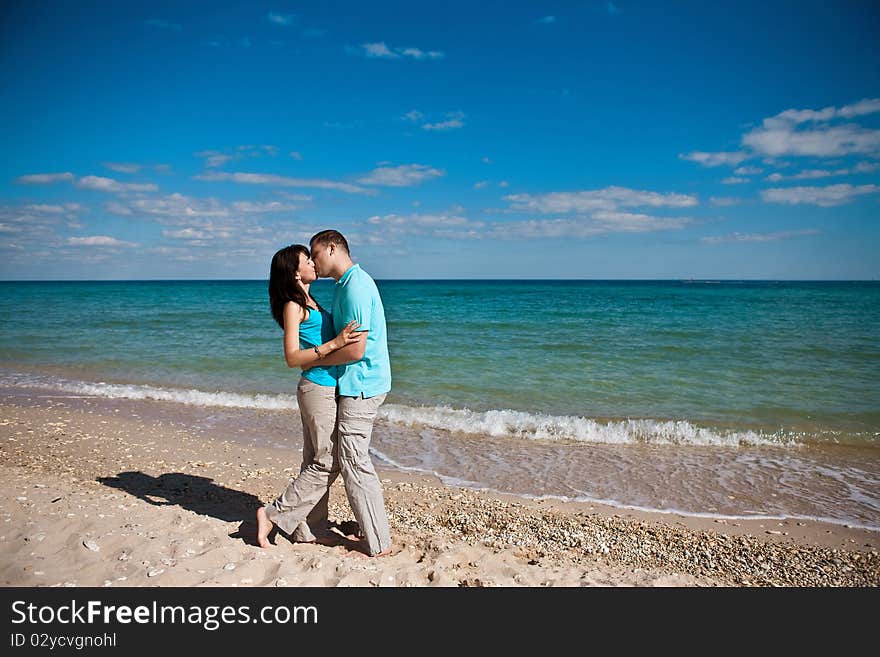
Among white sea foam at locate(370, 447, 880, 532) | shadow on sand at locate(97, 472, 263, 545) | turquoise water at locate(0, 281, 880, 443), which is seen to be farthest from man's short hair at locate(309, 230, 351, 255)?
turquoise water at locate(0, 281, 880, 443)

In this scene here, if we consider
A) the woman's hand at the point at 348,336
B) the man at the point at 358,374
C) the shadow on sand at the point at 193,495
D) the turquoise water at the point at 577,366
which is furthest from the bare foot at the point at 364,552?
A: the turquoise water at the point at 577,366

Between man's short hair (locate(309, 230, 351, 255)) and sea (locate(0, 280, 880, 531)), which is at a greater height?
man's short hair (locate(309, 230, 351, 255))

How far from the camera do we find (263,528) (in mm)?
4102

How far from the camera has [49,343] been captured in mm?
19266

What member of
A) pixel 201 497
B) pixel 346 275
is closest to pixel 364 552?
pixel 346 275

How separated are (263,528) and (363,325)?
1.78 m

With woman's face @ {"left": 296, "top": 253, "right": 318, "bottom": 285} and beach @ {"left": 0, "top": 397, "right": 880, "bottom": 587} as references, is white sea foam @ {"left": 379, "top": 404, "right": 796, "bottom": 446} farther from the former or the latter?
woman's face @ {"left": 296, "top": 253, "right": 318, "bottom": 285}

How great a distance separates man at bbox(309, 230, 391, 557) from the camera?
374 cm

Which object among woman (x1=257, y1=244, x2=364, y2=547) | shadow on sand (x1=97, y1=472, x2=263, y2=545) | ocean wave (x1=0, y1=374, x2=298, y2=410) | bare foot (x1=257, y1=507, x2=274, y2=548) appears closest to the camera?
woman (x1=257, y1=244, x2=364, y2=547)

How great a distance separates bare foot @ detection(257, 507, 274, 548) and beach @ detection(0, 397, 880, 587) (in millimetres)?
Result: 94

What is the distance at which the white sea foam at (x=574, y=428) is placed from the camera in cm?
833
